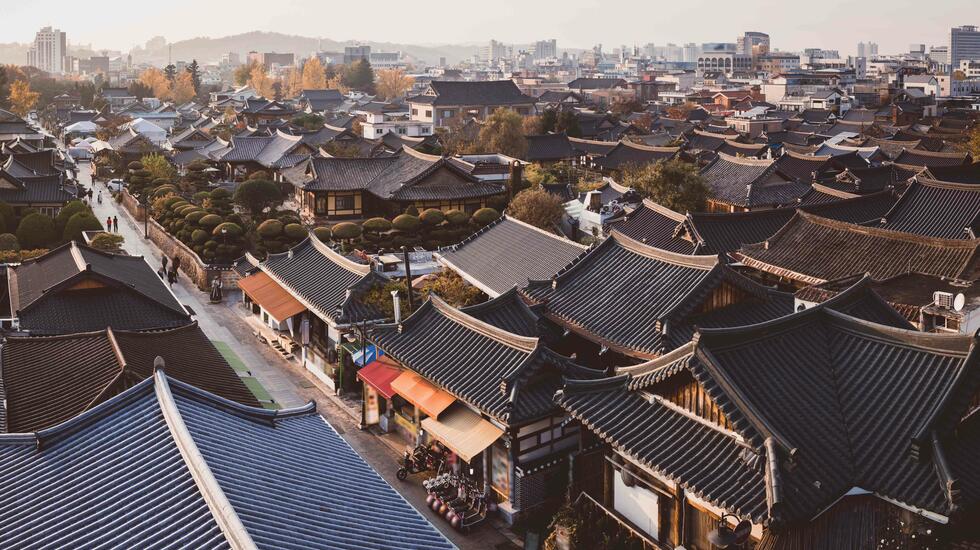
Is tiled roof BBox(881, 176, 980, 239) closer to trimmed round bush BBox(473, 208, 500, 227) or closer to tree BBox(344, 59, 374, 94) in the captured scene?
trimmed round bush BBox(473, 208, 500, 227)

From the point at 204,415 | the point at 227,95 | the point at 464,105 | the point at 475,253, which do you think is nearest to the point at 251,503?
the point at 204,415

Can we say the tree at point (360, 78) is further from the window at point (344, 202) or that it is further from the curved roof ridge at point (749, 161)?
the curved roof ridge at point (749, 161)

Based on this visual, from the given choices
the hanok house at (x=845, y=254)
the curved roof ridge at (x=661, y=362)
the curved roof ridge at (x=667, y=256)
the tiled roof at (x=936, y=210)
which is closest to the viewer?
the curved roof ridge at (x=661, y=362)

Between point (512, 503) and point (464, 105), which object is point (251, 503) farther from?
point (464, 105)

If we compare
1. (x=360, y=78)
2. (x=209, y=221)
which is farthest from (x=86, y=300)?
(x=360, y=78)

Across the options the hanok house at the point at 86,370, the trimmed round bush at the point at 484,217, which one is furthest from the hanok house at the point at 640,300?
the trimmed round bush at the point at 484,217
